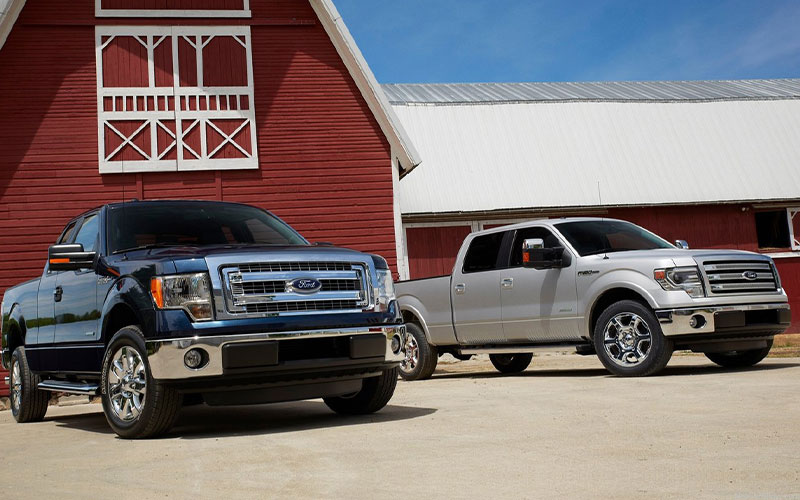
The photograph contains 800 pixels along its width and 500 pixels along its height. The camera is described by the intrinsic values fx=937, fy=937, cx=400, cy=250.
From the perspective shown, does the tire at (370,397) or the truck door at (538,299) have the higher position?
the truck door at (538,299)

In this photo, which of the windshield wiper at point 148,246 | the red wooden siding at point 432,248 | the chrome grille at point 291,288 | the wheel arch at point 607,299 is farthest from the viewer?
the red wooden siding at point 432,248

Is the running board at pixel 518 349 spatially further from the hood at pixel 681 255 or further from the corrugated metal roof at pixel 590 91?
the corrugated metal roof at pixel 590 91

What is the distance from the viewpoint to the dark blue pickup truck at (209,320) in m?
6.71

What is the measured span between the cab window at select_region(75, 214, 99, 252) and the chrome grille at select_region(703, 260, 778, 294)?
6.32 m

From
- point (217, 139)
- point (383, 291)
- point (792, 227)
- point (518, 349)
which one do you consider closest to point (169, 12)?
point (217, 139)

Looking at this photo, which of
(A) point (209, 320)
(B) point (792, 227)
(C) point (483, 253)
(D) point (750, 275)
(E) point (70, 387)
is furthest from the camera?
(B) point (792, 227)

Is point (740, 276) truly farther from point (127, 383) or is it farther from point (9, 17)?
point (9, 17)

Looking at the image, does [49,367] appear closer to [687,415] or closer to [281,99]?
[687,415]

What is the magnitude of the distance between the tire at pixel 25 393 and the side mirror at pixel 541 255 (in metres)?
5.60

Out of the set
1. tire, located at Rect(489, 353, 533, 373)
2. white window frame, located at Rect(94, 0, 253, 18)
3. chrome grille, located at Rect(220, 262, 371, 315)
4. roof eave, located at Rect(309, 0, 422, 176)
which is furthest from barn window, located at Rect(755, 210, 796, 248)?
chrome grille, located at Rect(220, 262, 371, 315)

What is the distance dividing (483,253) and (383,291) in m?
4.96

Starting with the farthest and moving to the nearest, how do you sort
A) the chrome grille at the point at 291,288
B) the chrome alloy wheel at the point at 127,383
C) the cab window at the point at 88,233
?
the cab window at the point at 88,233
the chrome alloy wheel at the point at 127,383
the chrome grille at the point at 291,288

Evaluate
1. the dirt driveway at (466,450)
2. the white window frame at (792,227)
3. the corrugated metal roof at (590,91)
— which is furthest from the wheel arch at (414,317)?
the white window frame at (792,227)

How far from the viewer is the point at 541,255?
1119 cm
